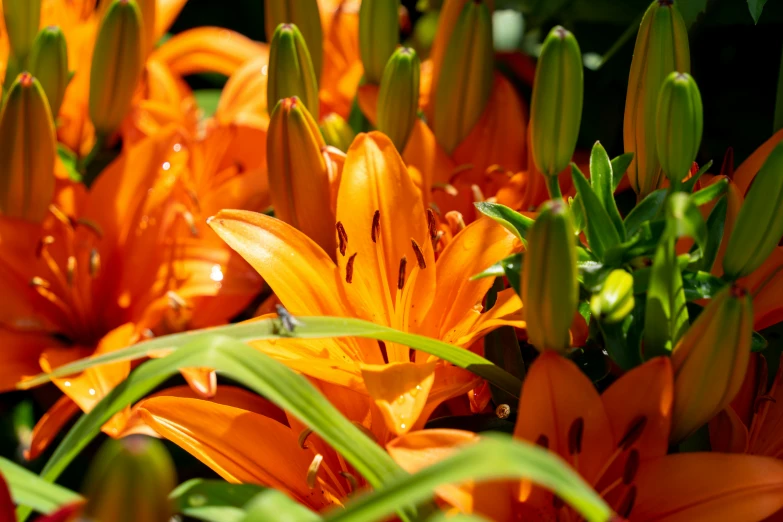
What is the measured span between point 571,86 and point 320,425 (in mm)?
235

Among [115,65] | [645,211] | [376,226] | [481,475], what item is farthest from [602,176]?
[115,65]

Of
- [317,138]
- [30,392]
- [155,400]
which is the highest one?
[317,138]

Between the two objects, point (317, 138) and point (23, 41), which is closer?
point (317, 138)

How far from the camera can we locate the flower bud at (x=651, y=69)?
0.50 metres

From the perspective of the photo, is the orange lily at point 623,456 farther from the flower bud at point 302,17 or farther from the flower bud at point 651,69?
the flower bud at point 302,17

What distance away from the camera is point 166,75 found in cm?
84

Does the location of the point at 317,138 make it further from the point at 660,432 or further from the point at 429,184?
the point at 660,432

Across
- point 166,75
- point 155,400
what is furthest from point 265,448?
point 166,75

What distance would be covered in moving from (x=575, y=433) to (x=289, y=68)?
29 centimetres

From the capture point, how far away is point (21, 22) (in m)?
0.67

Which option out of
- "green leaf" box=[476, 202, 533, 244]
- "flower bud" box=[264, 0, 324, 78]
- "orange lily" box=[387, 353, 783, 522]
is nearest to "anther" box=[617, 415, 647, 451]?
"orange lily" box=[387, 353, 783, 522]

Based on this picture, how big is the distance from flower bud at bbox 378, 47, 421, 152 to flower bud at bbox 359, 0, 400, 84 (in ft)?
0.13

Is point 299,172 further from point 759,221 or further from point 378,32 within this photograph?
point 759,221

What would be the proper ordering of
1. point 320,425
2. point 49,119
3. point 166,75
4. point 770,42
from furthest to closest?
point 166,75, point 770,42, point 49,119, point 320,425
